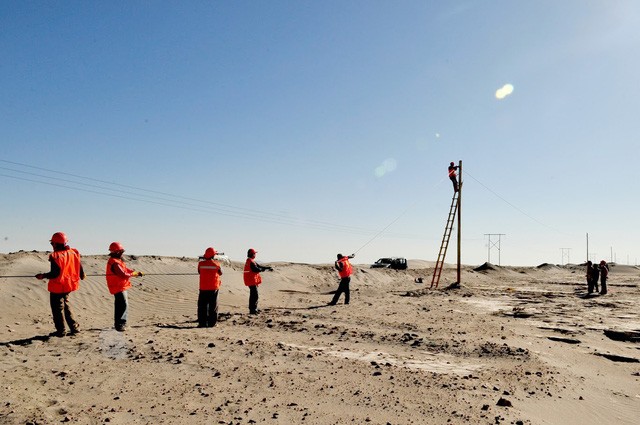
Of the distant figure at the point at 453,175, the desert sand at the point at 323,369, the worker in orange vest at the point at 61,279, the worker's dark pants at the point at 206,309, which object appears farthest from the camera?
the distant figure at the point at 453,175

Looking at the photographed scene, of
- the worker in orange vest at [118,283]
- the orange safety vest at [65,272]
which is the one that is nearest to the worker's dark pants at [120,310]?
the worker in orange vest at [118,283]

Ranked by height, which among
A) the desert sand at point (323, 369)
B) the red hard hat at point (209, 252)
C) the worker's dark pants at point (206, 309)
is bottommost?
the desert sand at point (323, 369)

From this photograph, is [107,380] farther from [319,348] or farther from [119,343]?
[319,348]

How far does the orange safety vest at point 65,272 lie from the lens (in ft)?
26.5

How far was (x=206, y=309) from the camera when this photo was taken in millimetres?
Answer: 10164

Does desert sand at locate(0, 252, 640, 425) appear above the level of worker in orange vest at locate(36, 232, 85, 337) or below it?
below

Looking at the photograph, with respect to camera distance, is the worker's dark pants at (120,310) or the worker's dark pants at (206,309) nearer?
the worker's dark pants at (120,310)

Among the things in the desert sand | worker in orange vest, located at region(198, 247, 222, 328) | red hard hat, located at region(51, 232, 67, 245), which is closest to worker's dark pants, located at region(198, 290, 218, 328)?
worker in orange vest, located at region(198, 247, 222, 328)

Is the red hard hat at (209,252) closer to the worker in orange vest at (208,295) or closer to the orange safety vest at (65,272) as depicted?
the worker in orange vest at (208,295)

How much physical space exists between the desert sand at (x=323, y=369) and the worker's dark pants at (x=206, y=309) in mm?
389

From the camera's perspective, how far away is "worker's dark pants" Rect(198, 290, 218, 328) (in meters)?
10.1

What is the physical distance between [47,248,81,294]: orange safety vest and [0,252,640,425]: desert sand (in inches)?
38.6

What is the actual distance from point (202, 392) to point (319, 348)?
2.99m

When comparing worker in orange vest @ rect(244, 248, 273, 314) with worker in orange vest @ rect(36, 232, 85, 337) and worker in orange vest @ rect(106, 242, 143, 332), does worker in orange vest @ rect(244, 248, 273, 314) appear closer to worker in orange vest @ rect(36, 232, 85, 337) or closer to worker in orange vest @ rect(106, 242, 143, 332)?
worker in orange vest @ rect(106, 242, 143, 332)
